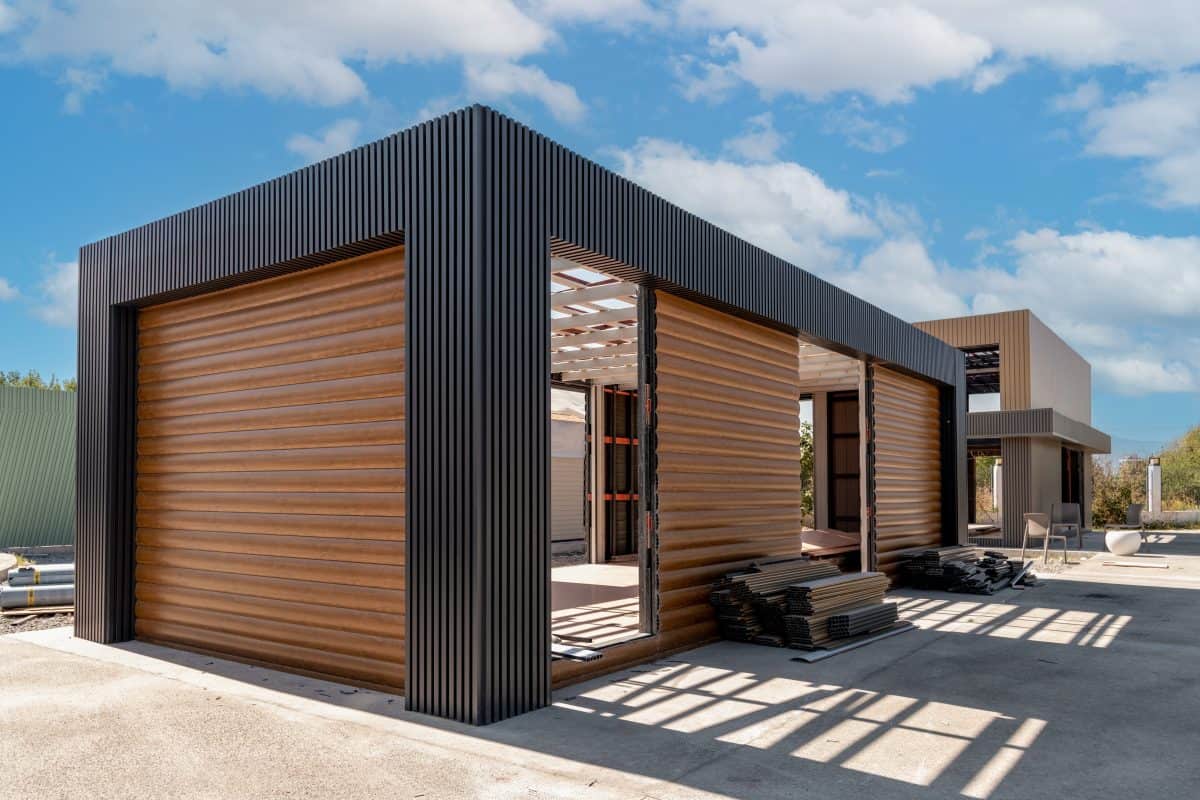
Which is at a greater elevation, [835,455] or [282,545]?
[835,455]

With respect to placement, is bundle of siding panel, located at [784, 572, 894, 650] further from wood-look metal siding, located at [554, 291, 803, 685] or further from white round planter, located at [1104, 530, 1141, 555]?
white round planter, located at [1104, 530, 1141, 555]

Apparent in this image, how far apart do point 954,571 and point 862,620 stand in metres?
5.09

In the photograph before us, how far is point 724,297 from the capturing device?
8.69m

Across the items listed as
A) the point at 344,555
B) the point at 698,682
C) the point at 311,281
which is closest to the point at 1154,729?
the point at 698,682

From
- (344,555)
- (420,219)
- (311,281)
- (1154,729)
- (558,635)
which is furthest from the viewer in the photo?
A: (558,635)

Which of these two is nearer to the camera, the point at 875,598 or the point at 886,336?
the point at 875,598

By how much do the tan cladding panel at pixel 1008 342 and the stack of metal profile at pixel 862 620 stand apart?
1870 centimetres

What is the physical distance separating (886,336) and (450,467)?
8.60 m

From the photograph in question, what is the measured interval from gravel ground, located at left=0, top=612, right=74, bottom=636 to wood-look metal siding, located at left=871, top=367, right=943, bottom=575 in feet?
35.0

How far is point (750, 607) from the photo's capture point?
343 inches

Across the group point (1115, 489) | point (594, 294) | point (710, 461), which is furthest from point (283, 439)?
point (1115, 489)

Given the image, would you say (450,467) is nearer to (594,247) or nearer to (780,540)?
(594,247)

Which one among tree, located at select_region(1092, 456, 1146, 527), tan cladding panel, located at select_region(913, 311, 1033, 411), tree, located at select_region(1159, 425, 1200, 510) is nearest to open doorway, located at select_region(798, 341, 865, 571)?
tan cladding panel, located at select_region(913, 311, 1033, 411)

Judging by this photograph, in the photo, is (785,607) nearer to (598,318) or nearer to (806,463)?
(598,318)
